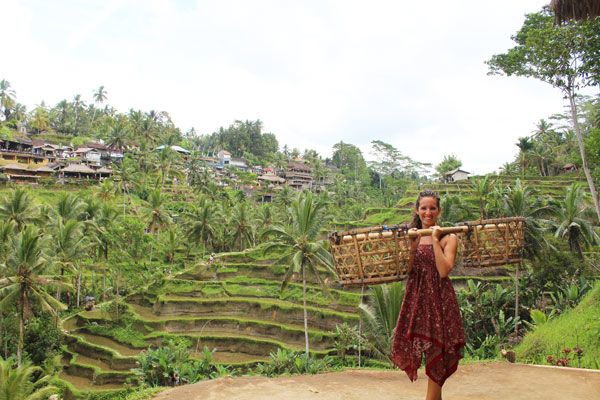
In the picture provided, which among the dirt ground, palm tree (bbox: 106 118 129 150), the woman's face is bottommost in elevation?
the dirt ground

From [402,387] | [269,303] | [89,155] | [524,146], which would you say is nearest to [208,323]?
[269,303]

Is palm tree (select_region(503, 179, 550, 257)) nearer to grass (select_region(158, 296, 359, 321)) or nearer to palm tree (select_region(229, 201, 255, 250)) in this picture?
grass (select_region(158, 296, 359, 321))

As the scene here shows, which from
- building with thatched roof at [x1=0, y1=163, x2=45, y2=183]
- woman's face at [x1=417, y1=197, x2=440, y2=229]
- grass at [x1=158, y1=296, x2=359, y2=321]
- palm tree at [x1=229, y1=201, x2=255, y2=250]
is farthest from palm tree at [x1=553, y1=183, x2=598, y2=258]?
building with thatched roof at [x1=0, y1=163, x2=45, y2=183]

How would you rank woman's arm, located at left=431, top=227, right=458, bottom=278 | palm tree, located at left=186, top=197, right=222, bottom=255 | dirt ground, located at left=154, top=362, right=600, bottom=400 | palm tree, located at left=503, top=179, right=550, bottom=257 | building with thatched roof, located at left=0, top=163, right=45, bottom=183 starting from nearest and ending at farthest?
woman's arm, located at left=431, top=227, right=458, bottom=278 → dirt ground, located at left=154, top=362, right=600, bottom=400 → palm tree, located at left=503, top=179, right=550, bottom=257 → palm tree, located at left=186, top=197, right=222, bottom=255 → building with thatched roof, located at left=0, top=163, right=45, bottom=183

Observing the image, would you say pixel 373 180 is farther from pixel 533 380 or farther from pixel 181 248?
pixel 533 380

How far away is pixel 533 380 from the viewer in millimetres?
6285

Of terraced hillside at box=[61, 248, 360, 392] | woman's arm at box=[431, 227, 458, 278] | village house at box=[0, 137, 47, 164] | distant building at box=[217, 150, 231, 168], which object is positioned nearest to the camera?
woman's arm at box=[431, 227, 458, 278]

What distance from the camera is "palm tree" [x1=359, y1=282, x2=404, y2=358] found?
46.3 feet

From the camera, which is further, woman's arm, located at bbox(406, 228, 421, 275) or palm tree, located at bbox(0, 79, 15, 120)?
palm tree, located at bbox(0, 79, 15, 120)

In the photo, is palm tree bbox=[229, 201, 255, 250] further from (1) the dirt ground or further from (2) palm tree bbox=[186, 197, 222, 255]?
(1) the dirt ground

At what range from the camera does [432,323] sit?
376 cm

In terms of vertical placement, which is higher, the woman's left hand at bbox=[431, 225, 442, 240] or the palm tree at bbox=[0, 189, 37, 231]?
the palm tree at bbox=[0, 189, 37, 231]

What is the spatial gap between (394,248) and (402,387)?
10.9 ft

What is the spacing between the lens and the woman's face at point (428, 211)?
3859mm
